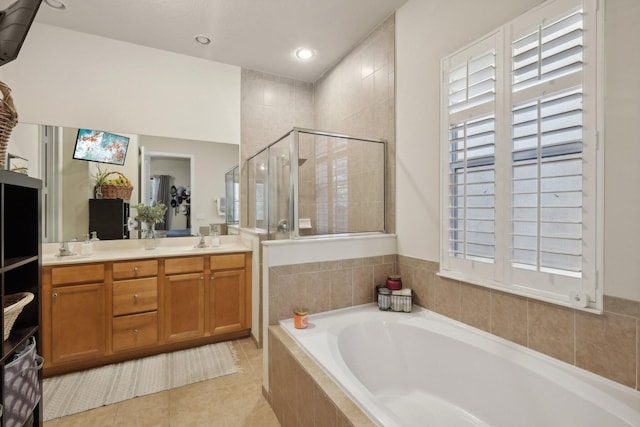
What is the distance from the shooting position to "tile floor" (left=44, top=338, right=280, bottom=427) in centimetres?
173

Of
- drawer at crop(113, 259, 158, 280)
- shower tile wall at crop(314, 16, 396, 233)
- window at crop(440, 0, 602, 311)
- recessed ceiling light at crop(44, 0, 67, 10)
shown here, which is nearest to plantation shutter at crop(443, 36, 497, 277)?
window at crop(440, 0, 602, 311)

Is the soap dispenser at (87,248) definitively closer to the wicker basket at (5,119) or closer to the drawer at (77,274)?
the drawer at (77,274)

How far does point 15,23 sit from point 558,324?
2524mm

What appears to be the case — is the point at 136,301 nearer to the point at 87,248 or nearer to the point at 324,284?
the point at 87,248

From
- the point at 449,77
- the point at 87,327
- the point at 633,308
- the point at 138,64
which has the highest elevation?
the point at 138,64

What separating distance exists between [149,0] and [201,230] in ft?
6.48

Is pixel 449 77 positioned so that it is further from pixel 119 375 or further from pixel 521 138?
pixel 119 375

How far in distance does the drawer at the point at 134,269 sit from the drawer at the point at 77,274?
4.0 inches

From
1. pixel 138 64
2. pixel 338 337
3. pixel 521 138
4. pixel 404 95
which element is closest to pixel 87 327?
pixel 338 337

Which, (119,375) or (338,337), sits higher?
(338,337)

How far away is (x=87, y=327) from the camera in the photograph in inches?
87.1

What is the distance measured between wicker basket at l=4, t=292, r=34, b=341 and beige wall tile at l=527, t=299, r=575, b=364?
2.21m

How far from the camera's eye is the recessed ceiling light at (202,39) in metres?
2.64

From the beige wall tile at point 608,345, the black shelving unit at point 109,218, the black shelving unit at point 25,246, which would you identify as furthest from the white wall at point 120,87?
the beige wall tile at point 608,345
